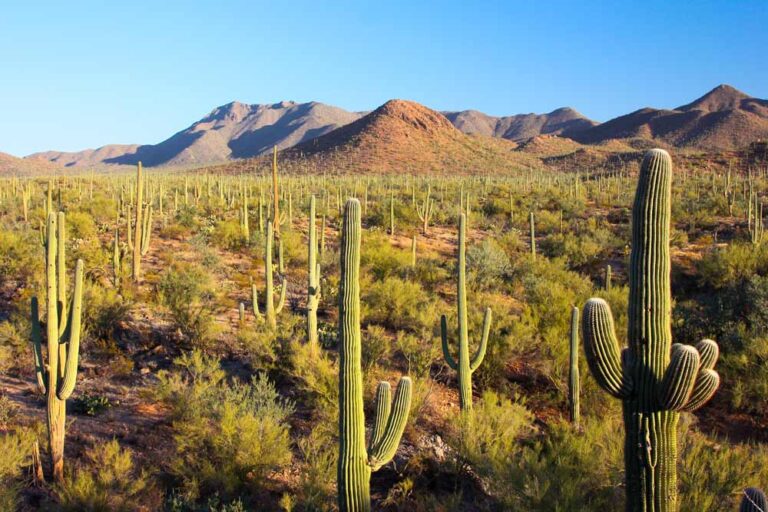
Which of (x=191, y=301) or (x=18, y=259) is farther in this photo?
(x=18, y=259)

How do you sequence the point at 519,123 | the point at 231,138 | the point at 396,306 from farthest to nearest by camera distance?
1. the point at 231,138
2. the point at 519,123
3. the point at 396,306

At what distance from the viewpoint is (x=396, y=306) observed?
36.1ft

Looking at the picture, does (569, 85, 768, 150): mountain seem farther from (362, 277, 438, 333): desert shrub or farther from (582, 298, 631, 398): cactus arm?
(582, 298, 631, 398): cactus arm

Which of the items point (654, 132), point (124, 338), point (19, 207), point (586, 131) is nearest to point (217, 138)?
point (586, 131)

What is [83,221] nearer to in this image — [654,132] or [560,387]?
[560,387]

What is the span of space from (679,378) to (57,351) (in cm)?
595

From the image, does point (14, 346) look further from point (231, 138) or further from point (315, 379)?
point (231, 138)

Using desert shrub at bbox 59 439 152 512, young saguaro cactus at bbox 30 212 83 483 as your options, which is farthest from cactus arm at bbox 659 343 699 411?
young saguaro cactus at bbox 30 212 83 483

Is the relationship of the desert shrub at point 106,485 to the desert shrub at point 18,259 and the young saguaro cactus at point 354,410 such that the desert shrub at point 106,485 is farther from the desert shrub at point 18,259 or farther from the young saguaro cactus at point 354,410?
the desert shrub at point 18,259

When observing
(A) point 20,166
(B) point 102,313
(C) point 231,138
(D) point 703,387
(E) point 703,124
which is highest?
(C) point 231,138

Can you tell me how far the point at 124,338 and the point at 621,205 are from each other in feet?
86.0

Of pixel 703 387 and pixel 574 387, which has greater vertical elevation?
pixel 703 387

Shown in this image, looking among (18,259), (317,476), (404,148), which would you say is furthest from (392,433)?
(404,148)

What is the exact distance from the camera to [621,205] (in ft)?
94.1
